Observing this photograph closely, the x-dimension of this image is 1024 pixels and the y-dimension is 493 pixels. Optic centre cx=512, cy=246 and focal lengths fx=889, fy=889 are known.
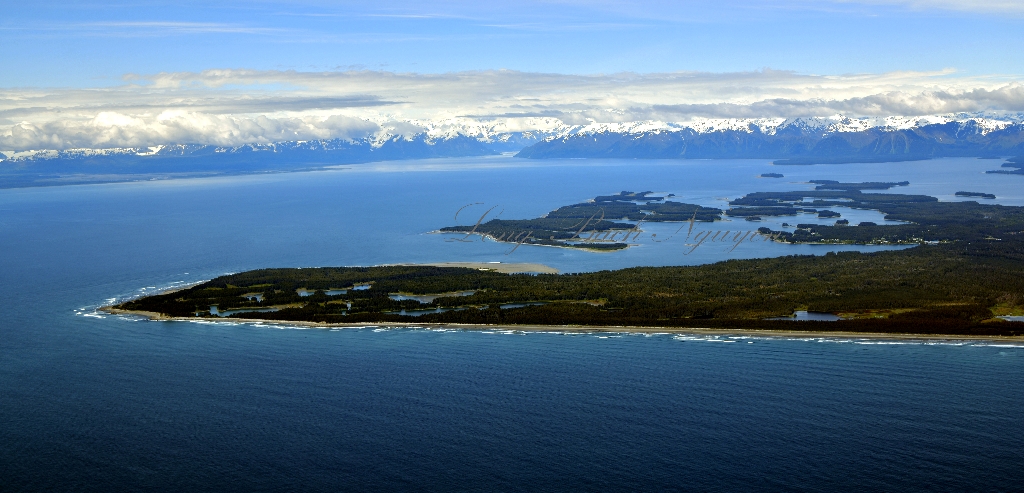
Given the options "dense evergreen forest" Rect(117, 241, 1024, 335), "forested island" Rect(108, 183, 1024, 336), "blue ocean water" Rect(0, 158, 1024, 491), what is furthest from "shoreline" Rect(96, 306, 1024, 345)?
"blue ocean water" Rect(0, 158, 1024, 491)

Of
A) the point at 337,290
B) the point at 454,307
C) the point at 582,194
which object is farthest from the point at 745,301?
the point at 582,194

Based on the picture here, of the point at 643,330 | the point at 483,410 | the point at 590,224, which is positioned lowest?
the point at 643,330

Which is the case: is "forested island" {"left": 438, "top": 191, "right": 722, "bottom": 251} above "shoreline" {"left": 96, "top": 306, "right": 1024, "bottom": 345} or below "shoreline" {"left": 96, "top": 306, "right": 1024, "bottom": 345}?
above

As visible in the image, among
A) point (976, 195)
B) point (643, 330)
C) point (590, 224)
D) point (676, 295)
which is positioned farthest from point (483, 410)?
point (976, 195)

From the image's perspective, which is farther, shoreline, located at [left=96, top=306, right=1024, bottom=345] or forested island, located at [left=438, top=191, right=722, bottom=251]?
forested island, located at [left=438, top=191, right=722, bottom=251]

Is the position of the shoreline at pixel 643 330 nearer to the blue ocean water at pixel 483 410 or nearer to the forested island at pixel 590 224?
the blue ocean water at pixel 483 410

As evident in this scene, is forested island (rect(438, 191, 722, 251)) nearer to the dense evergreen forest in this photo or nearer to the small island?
the dense evergreen forest

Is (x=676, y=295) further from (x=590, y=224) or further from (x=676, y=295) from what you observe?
(x=590, y=224)

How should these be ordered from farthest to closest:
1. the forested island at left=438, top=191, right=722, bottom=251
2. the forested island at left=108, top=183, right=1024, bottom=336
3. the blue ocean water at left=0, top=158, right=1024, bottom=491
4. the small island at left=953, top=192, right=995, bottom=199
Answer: the small island at left=953, top=192, right=995, bottom=199 < the forested island at left=438, top=191, right=722, bottom=251 < the forested island at left=108, top=183, right=1024, bottom=336 < the blue ocean water at left=0, top=158, right=1024, bottom=491

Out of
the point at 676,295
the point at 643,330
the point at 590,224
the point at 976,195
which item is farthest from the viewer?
the point at 976,195

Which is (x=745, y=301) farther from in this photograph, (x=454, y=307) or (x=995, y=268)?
(x=995, y=268)

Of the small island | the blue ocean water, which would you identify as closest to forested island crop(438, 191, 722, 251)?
the small island

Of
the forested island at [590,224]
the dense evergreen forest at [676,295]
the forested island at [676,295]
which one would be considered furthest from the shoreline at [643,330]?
the forested island at [590,224]

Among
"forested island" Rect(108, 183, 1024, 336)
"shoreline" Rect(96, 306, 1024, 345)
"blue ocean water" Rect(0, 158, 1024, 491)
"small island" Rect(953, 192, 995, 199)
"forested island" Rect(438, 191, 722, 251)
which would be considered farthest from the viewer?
"small island" Rect(953, 192, 995, 199)
